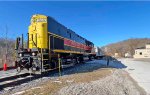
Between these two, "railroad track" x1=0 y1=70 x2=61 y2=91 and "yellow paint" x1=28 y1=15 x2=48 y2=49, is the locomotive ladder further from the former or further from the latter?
"yellow paint" x1=28 y1=15 x2=48 y2=49

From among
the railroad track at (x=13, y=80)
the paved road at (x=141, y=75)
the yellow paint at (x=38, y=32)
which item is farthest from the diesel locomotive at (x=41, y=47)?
the paved road at (x=141, y=75)

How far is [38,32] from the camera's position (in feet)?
53.7

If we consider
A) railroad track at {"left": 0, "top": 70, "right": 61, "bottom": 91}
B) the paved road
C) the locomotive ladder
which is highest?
the locomotive ladder

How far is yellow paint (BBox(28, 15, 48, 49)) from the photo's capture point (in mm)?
16016

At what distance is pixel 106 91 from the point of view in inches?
368

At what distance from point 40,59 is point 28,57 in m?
1.12

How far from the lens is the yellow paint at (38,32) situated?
16.0 m

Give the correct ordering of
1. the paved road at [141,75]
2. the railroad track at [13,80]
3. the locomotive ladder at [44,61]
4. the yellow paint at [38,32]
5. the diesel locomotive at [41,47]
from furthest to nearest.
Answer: the yellow paint at [38,32] → the diesel locomotive at [41,47] → the locomotive ladder at [44,61] → the paved road at [141,75] → the railroad track at [13,80]

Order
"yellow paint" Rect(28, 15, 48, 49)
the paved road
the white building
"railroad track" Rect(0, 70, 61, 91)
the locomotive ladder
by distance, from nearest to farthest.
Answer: "railroad track" Rect(0, 70, 61, 91)
the paved road
the locomotive ladder
"yellow paint" Rect(28, 15, 48, 49)
the white building

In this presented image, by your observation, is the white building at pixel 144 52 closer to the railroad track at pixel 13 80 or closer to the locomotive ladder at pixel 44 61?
the railroad track at pixel 13 80

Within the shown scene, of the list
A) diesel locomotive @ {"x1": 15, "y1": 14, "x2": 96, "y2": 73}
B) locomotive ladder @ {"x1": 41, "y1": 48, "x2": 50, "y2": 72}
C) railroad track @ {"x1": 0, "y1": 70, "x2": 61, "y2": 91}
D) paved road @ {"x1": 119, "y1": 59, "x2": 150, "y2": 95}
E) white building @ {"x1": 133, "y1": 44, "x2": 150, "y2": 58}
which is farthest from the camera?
white building @ {"x1": 133, "y1": 44, "x2": 150, "y2": 58}

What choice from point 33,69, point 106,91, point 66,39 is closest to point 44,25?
point 33,69

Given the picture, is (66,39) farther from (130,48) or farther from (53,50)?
(130,48)

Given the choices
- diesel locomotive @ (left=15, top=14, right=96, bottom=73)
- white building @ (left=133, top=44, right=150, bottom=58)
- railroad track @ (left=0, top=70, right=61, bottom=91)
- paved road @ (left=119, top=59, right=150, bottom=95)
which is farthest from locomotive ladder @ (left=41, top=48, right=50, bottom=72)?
white building @ (left=133, top=44, right=150, bottom=58)
